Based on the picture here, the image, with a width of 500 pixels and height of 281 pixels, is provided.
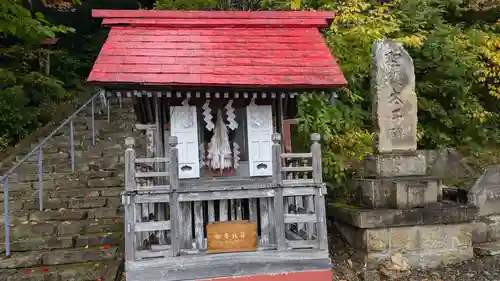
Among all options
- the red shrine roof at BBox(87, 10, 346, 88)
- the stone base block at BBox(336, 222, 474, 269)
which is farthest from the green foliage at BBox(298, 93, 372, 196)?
the red shrine roof at BBox(87, 10, 346, 88)

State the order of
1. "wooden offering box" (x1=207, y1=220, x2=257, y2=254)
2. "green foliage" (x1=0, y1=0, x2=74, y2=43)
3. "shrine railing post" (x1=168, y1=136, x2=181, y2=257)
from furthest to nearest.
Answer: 1. "green foliage" (x1=0, y1=0, x2=74, y2=43)
2. "wooden offering box" (x1=207, y1=220, x2=257, y2=254)
3. "shrine railing post" (x1=168, y1=136, x2=181, y2=257)

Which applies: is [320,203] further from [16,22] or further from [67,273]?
[16,22]

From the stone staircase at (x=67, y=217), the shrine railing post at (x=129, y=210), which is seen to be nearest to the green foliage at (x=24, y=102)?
the stone staircase at (x=67, y=217)

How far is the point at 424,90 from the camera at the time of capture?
12805 mm

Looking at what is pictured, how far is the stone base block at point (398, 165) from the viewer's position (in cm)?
815

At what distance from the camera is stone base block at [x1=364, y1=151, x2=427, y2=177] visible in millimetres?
8148

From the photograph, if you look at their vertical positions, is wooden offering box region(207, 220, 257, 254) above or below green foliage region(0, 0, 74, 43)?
below

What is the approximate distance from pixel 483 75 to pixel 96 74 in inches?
464

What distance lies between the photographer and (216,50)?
6.66 meters

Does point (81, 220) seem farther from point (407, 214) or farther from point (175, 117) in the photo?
point (407, 214)

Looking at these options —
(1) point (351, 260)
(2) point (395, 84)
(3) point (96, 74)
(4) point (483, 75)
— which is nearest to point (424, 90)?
(4) point (483, 75)

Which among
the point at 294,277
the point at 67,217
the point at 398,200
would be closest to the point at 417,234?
the point at 398,200

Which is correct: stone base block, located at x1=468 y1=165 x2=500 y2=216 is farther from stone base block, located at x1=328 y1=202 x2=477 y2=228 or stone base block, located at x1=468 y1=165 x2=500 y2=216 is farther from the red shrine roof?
the red shrine roof

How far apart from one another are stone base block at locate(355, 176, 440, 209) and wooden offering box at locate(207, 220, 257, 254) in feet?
10.4
